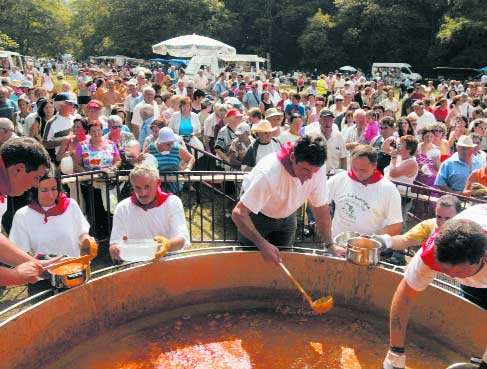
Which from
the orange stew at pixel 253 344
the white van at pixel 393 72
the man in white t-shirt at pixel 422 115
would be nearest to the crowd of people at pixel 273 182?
the man in white t-shirt at pixel 422 115

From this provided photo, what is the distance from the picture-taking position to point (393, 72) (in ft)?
146

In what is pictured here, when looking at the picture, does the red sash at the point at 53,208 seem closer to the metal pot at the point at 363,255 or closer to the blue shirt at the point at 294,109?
the metal pot at the point at 363,255

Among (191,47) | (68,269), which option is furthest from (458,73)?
(68,269)

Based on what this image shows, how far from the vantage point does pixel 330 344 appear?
11.3 ft

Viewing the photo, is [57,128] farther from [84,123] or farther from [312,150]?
[312,150]

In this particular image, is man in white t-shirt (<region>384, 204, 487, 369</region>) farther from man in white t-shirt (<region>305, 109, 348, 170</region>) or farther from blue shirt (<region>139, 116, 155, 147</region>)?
blue shirt (<region>139, 116, 155, 147</region>)

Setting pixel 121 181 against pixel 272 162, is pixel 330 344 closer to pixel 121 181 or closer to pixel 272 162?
pixel 272 162

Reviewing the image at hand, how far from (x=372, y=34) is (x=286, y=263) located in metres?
50.1

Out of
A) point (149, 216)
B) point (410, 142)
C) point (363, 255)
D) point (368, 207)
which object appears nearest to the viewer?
point (363, 255)

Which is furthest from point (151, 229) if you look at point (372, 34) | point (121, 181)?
point (372, 34)

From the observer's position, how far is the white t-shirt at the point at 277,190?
3625 mm

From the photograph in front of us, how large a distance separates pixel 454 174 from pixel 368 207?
231 centimetres

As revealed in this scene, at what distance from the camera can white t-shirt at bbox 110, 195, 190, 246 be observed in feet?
13.0

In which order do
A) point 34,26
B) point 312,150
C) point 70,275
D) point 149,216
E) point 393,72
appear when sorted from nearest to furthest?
point 70,275, point 312,150, point 149,216, point 393,72, point 34,26
